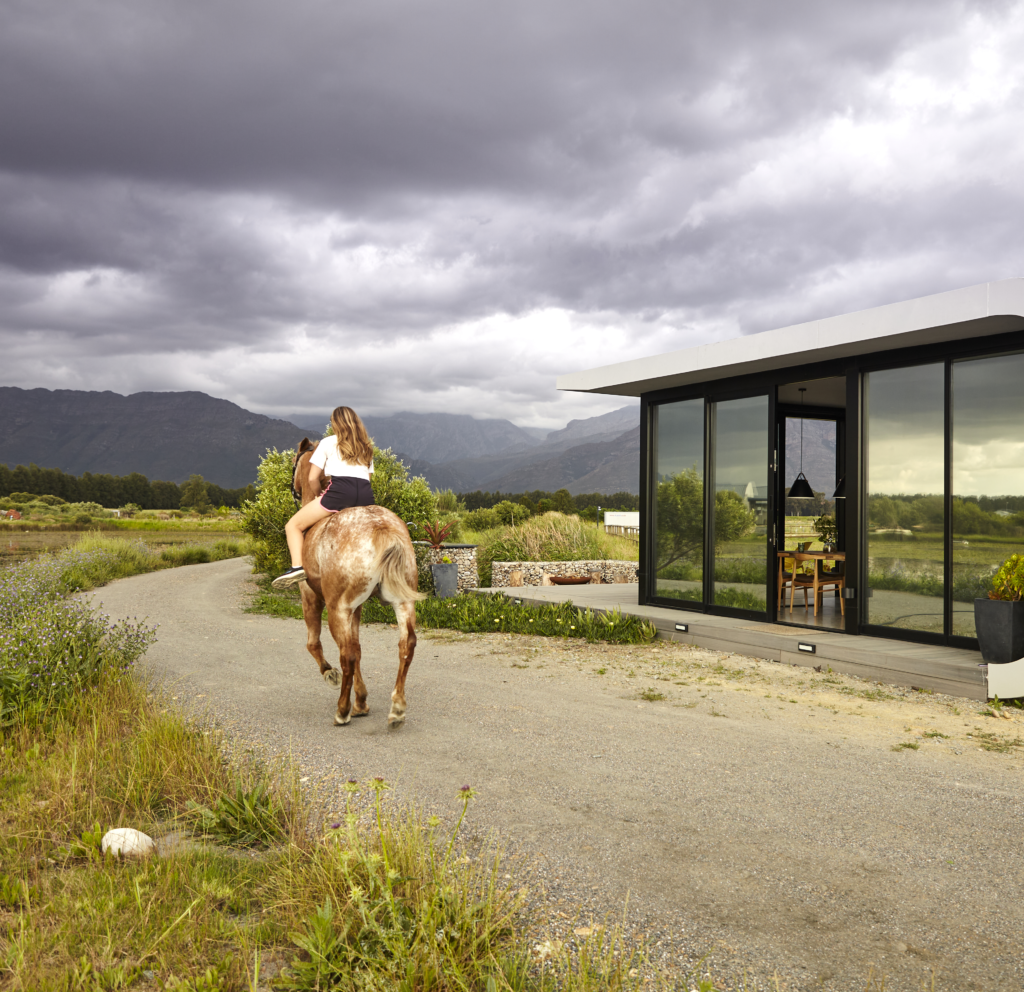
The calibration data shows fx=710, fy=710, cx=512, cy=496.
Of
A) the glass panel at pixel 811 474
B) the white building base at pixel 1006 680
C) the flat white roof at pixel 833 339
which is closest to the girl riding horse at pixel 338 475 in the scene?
the flat white roof at pixel 833 339

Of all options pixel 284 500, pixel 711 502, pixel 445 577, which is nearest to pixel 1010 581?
pixel 711 502

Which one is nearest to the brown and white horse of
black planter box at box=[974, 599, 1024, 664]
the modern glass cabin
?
black planter box at box=[974, 599, 1024, 664]

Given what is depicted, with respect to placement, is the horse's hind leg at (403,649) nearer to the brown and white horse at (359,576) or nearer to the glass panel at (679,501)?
the brown and white horse at (359,576)

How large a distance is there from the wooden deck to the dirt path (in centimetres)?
22

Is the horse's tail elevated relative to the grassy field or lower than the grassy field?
elevated

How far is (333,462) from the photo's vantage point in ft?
17.3

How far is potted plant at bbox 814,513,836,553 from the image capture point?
10.3 m

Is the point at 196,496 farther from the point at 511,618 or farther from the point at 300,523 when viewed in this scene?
the point at 300,523

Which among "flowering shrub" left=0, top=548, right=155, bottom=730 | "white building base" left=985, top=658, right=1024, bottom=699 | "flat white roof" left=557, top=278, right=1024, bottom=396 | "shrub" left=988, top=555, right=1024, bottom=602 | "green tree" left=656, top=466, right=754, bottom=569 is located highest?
"flat white roof" left=557, top=278, right=1024, bottom=396

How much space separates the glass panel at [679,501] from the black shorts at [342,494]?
5733 mm

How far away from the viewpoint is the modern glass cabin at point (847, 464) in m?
6.71

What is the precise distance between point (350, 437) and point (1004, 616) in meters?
5.44

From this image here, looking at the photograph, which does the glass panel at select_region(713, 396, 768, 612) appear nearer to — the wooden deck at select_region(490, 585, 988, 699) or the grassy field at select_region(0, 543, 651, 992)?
the wooden deck at select_region(490, 585, 988, 699)

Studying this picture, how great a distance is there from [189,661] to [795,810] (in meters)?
6.22
